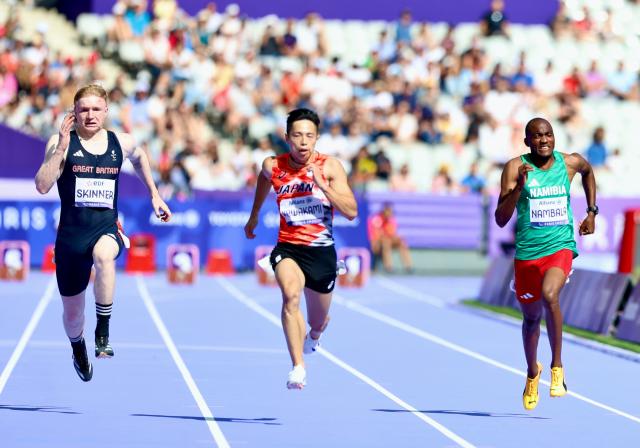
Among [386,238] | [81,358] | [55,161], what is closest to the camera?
[55,161]

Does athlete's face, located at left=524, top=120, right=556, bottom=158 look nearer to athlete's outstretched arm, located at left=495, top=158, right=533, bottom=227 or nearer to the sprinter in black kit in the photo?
athlete's outstretched arm, located at left=495, top=158, right=533, bottom=227

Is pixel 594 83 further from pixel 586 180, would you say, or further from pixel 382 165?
pixel 586 180

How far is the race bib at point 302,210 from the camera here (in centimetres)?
1058

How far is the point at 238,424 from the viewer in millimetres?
10000

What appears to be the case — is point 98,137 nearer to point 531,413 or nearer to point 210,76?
point 531,413

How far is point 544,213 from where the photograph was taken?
35.0 ft

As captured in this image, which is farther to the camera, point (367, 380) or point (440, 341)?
point (440, 341)

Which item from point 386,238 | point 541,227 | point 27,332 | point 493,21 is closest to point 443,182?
point 386,238

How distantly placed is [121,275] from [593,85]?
12.6 metres

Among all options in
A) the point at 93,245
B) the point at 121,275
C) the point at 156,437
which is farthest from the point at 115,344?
the point at 121,275

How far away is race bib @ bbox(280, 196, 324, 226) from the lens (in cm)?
1058

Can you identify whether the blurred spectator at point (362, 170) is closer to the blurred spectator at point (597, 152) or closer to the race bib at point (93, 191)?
the blurred spectator at point (597, 152)

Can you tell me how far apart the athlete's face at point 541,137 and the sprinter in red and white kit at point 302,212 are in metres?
1.30

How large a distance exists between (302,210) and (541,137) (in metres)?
1.70
